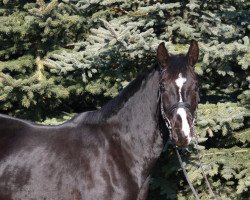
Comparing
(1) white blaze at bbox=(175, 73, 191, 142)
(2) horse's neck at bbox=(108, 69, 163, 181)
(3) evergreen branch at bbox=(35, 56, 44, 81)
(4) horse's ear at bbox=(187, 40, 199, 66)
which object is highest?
(4) horse's ear at bbox=(187, 40, 199, 66)

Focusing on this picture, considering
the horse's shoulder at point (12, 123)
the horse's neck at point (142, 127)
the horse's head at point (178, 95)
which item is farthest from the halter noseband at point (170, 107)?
the horse's shoulder at point (12, 123)

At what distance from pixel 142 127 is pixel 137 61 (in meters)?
1.96

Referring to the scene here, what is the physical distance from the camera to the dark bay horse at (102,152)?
10.3 ft

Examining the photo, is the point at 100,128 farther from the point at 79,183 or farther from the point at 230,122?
the point at 230,122

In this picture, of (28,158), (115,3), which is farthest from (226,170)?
(115,3)

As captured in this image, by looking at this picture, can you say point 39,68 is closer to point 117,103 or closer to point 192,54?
point 117,103

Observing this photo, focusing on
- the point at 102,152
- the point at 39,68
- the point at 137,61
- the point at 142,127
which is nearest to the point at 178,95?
the point at 142,127

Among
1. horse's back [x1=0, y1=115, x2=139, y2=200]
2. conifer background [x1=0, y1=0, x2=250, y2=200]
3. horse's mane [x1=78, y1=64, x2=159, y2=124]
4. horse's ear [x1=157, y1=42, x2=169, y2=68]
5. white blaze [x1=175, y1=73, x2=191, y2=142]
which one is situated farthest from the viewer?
conifer background [x1=0, y1=0, x2=250, y2=200]

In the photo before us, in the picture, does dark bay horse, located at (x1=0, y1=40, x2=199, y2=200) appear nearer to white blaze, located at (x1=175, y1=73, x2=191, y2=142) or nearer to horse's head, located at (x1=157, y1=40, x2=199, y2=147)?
horse's head, located at (x1=157, y1=40, x2=199, y2=147)

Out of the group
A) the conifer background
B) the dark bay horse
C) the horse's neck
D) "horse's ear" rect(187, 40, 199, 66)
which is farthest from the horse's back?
the conifer background

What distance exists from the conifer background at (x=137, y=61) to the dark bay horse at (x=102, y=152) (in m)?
1.14

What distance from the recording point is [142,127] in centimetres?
324

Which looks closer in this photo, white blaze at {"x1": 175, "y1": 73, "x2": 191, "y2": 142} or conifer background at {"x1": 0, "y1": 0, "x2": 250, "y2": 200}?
white blaze at {"x1": 175, "y1": 73, "x2": 191, "y2": 142}

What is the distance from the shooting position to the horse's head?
2842 millimetres
